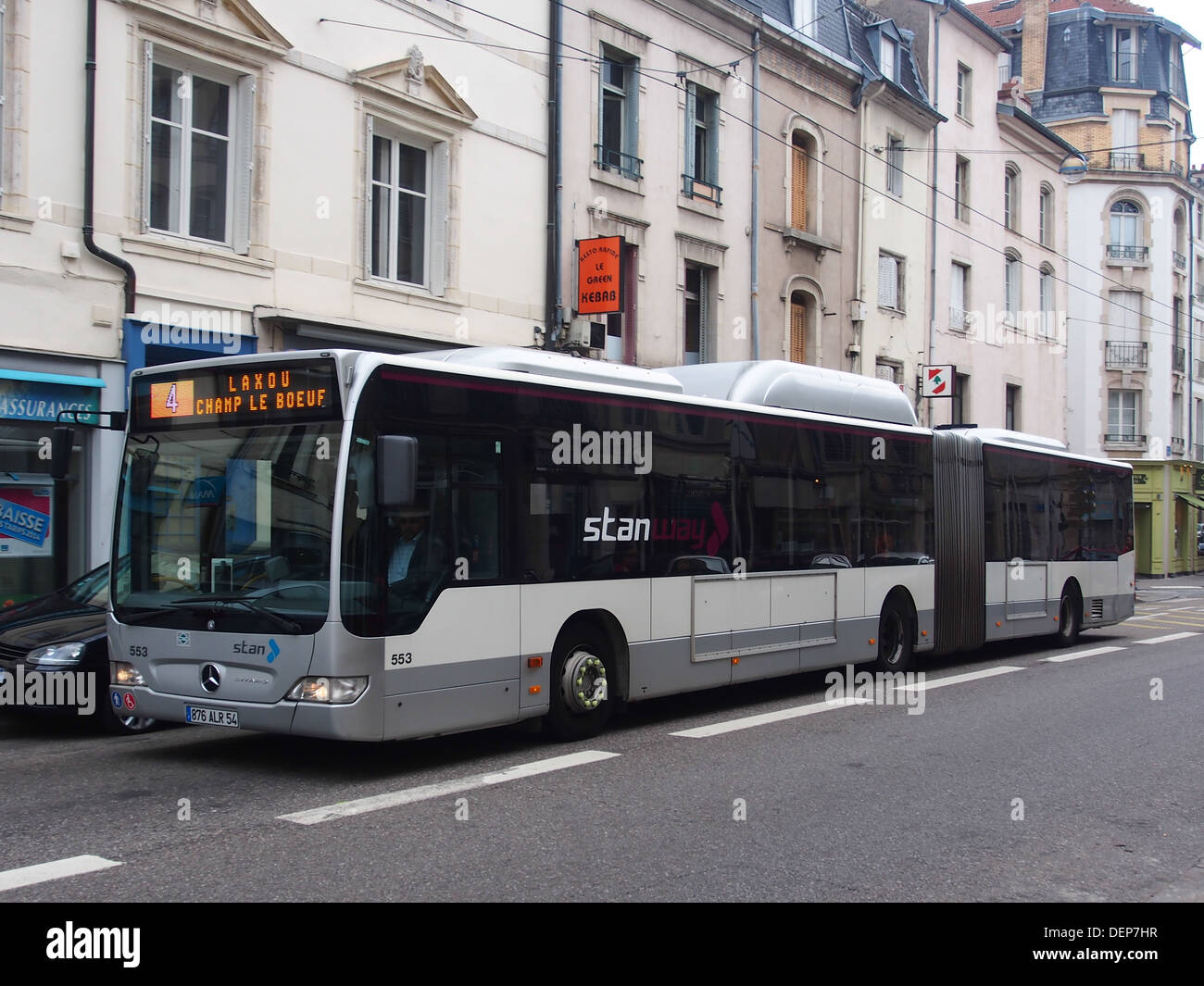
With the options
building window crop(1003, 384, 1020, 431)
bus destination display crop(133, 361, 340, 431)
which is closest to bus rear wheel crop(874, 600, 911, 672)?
bus destination display crop(133, 361, 340, 431)

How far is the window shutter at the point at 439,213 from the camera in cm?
1750

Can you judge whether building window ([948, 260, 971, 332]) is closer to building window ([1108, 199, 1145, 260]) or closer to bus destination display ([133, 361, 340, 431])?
building window ([1108, 199, 1145, 260])

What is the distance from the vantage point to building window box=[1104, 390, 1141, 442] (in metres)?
47.3

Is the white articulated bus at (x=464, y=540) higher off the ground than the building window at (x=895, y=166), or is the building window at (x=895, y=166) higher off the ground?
the building window at (x=895, y=166)

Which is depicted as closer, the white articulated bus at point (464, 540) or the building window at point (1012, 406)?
the white articulated bus at point (464, 540)

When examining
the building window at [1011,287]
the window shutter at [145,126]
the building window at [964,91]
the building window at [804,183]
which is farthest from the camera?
the building window at [1011,287]

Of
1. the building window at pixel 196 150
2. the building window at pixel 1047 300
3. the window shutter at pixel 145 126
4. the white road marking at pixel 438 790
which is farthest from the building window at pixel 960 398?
the white road marking at pixel 438 790

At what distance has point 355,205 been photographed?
1623cm

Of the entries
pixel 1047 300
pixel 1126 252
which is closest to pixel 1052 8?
pixel 1126 252

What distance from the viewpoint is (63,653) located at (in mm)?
9523

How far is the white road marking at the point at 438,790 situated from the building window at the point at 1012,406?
96.1 feet

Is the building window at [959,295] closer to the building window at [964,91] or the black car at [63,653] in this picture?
the building window at [964,91]

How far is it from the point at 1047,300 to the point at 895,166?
34.8ft
